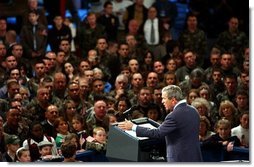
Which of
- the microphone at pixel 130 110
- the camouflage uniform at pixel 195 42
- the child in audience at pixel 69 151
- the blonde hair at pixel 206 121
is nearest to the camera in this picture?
the child in audience at pixel 69 151

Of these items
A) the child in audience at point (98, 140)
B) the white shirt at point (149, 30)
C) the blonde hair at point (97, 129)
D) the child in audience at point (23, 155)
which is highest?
the white shirt at point (149, 30)

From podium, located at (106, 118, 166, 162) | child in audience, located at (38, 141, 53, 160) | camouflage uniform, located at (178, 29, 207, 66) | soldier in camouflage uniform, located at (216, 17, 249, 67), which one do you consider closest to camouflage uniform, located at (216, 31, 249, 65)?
soldier in camouflage uniform, located at (216, 17, 249, 67)

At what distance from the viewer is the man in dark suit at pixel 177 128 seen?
630cm

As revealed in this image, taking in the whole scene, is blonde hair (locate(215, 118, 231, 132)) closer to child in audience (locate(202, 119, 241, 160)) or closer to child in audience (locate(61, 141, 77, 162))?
child in audience (locate(202, 119, 241, 160))

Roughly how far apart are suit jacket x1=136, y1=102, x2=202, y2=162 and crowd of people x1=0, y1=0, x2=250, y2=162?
674 millimetres

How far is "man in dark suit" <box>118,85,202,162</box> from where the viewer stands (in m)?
6.30

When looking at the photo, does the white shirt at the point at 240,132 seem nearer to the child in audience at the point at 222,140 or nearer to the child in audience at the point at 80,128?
the child in audience at the point at 222,140

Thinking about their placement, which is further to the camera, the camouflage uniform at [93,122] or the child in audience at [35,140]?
the camouflage uniform at [93,122]

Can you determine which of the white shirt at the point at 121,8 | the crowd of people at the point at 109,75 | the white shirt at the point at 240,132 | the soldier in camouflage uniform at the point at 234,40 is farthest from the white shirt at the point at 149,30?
the white shirt at the point at 240,132

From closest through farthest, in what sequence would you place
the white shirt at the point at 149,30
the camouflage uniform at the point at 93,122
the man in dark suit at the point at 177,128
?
the man in dark suit at the point at 177,128, the camouflage uniform at the point at 93,122, the white shirt at the point at 149,30

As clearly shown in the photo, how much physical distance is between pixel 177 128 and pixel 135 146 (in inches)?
12.5

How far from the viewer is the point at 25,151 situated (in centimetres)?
704

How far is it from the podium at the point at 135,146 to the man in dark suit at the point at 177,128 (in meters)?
0.06

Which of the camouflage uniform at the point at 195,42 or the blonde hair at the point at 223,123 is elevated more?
the camouflage uniform at the point at 195,42
